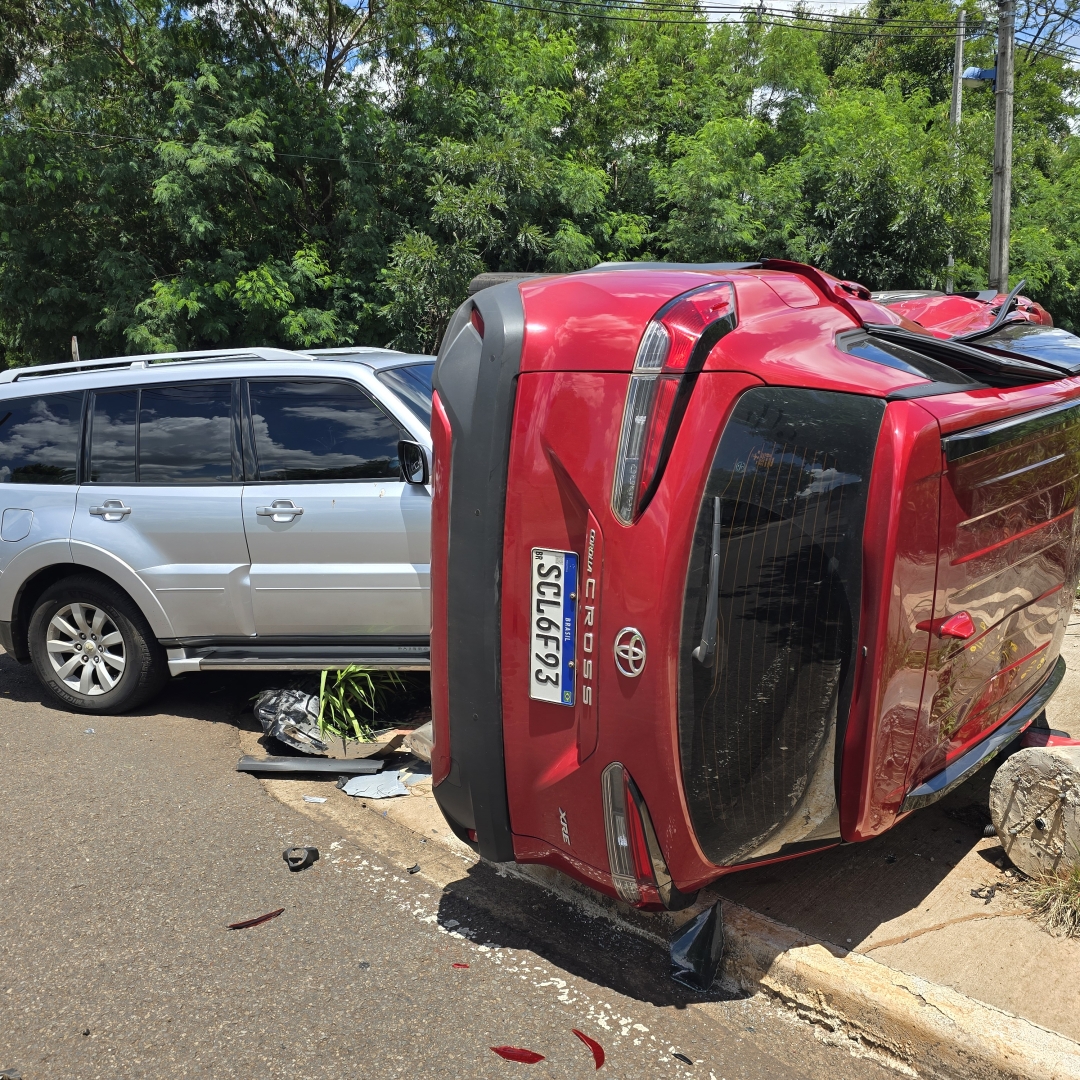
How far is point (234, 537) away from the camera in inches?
217

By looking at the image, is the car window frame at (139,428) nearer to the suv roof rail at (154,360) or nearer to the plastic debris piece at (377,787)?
the suv roof rail at (154,360)

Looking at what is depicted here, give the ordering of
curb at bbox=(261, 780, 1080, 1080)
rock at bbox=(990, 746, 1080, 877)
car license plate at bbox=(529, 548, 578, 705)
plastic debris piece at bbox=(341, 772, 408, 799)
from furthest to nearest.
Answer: plastic debris piece at bbox=(341, 772, 408, 799), rock at bbox=(990, 746, 1080, 877), car license plate at bbox=(529, 548, 578, 705), curb at bbox=(261, 780, 1080, 1080)

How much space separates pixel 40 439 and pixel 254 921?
367cm

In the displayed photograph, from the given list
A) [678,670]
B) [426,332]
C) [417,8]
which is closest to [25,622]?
[678,670]

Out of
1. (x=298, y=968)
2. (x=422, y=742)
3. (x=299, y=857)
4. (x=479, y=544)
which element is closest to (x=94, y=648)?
(x=422, y=742)

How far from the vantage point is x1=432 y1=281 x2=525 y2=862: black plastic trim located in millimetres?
3199

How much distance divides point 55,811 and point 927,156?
16.6 metres

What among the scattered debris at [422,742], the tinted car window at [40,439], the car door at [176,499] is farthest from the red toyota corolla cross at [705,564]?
the tinted car window at [40,439]

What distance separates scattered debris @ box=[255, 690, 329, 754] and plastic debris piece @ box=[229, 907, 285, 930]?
1.50 m

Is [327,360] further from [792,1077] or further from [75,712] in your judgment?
[792,1077]

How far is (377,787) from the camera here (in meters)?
4.95

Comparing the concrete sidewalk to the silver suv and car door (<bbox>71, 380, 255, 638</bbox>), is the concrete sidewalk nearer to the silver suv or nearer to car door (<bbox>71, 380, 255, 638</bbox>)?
the silver suv

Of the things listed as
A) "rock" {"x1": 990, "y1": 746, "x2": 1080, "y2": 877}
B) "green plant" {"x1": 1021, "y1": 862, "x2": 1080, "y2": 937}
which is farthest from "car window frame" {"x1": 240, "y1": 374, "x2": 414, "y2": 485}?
"green plant" {"x1": 1021, "y1": 862, "x2": 1080, "y2": 937}

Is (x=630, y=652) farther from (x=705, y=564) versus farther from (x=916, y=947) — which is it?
(x=916, y=947)
